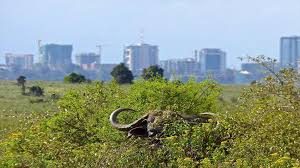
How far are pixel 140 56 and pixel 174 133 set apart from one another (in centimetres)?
11916

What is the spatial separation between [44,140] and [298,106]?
14.8 ft

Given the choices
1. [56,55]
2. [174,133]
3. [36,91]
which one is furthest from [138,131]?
[56,55]

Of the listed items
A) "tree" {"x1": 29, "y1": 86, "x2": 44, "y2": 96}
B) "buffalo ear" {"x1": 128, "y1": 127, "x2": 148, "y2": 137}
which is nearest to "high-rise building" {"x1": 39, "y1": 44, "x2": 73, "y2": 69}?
"tree" {"x1": 29, "y1": 86, "x2": 44, "y2": 96}

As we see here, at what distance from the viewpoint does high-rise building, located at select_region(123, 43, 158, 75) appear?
420ft

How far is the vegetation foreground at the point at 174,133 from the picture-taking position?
1116 centimetres

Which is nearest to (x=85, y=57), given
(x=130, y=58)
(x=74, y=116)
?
(x=130, y=58)

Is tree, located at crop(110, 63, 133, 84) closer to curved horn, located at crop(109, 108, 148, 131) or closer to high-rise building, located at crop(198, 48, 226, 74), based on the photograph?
curved horn, located at crop(109, 108, 148, 131)

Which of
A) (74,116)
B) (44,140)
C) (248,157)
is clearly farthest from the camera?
(74,116)

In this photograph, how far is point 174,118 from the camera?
1249cm

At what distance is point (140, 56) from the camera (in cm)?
13125

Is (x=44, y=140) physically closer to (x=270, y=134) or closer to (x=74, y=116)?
(x=74, y=116)

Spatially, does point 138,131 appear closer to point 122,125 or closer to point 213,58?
point 122,125

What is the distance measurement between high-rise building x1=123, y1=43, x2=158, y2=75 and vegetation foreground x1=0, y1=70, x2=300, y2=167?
110 m

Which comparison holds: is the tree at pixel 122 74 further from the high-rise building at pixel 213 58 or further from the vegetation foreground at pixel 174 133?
the high-rise building at pixel 213 58
